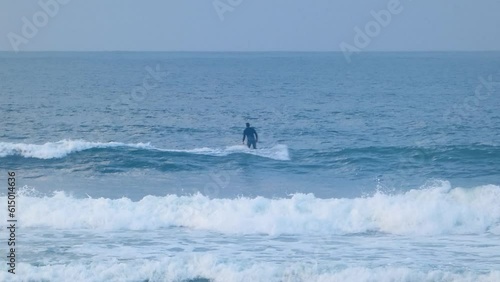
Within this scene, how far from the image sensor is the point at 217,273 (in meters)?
16.2

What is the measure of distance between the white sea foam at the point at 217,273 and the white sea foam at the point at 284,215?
3286 millimetres

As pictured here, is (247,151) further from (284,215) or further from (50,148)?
(284,215)

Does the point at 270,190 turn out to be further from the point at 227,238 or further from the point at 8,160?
the point at 8,160

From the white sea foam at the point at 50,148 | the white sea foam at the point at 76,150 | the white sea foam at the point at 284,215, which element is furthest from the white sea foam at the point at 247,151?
the white sea foam at the point at 284,215

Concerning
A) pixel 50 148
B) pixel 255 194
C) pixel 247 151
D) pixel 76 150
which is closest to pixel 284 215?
pixel 255 194

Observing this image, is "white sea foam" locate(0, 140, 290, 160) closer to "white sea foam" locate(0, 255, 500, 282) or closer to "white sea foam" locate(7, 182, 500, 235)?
"white sea foam" locate(7, 182, 500, 235)

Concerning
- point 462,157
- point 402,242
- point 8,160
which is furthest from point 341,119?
point 402,242

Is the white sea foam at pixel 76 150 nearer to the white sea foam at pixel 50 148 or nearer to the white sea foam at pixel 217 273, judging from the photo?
the white sea foam at pixel 50 148

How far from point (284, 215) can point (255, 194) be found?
4.58 meters

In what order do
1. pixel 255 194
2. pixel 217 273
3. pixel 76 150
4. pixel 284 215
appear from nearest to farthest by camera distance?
pixel 217 273, pixel 284 215, pixel 255 194, pixel 76 150

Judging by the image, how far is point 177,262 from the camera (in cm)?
1650

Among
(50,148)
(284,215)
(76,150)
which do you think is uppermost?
(50,148)

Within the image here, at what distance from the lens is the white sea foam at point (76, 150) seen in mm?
31234

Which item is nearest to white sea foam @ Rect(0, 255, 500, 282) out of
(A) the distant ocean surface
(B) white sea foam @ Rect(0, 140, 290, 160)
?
(A) the distant ocean surface
